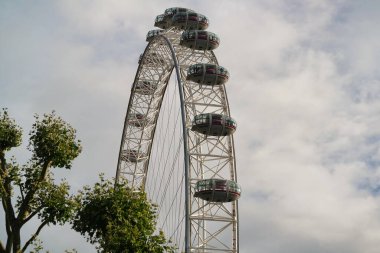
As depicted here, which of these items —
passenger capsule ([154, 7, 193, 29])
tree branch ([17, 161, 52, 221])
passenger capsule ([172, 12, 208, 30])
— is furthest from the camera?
passenger capsule ([154, 7, 193, 29])

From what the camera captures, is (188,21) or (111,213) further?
(188,21)

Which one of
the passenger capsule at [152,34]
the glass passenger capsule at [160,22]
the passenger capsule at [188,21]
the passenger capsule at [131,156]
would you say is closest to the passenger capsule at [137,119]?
the passenger capsule at [131,156]

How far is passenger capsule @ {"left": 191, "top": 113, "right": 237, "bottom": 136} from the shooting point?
5612 centimetres

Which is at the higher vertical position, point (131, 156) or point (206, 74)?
point (131, 156)

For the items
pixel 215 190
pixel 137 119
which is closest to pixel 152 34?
pixel 137 119

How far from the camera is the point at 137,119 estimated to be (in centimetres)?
7769

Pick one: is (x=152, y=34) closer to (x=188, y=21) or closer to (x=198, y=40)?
(x=188, y=21)

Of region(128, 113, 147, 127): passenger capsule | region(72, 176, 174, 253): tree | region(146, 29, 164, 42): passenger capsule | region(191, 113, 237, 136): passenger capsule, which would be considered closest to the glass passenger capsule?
region(146, 29, 164, 42): passenger capsule

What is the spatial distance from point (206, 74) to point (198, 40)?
4796 millimetres

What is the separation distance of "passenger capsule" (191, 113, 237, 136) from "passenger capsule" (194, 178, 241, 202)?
5.27 m

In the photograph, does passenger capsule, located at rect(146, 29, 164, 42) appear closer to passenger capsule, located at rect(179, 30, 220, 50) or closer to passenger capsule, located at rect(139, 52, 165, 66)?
passenger capsule, located at rect(139, 52, 165, 66)

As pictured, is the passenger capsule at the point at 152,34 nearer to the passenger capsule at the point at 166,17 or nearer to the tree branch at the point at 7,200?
the passenger capsule at the point at 166,17

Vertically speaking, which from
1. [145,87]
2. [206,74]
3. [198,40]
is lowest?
[206,74]

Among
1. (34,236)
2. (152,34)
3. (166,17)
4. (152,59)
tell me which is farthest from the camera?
(152,34)
